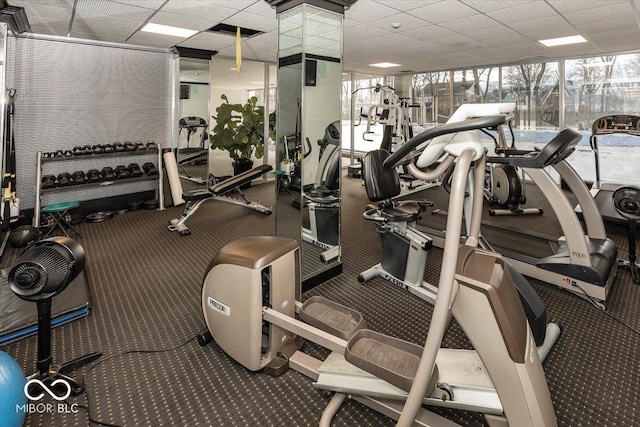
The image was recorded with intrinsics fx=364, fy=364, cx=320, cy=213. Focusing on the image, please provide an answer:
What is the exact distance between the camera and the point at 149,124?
556 centimetres

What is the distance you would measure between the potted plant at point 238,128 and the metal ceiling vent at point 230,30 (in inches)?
81.2

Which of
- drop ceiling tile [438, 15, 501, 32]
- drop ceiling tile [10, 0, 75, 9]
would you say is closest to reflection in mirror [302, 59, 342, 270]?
drop ceiling tile [438, 15, 501, 32]

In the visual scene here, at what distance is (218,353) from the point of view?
2109 millimetres

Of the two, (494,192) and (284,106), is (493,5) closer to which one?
(284,106)

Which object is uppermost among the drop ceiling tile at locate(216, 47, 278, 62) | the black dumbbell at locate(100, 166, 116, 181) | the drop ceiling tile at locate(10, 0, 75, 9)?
the drop ceiling tile at locate(216, 47, 278, 62)

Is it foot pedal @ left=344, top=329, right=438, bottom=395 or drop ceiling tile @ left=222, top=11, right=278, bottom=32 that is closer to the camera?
foot pedal @ left=344, top=329, right=438, bottom=395

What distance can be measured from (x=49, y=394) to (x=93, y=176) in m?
3.79

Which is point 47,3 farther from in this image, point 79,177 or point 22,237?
point 22,237

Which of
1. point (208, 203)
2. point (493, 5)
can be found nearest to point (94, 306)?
point (208, 203)

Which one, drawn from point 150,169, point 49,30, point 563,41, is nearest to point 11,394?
point 150,169

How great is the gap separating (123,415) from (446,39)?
5206 mm

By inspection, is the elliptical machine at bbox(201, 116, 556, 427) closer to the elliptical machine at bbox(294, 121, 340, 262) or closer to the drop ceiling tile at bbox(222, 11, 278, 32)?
the elliptical machine at bbox(294, 121, 340, 262)

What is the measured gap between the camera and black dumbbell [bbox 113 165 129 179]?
5023 mm

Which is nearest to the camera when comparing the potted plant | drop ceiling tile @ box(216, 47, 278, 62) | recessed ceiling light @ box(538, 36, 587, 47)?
recessed ceiling light @ box(538, 36, 587, 47)
